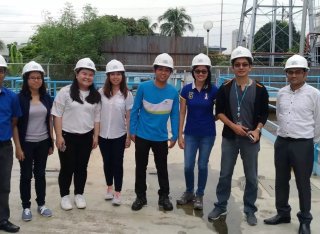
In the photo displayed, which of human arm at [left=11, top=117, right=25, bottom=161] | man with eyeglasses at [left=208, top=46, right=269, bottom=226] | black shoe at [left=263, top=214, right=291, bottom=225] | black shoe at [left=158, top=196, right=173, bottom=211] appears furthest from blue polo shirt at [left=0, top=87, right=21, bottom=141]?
black shoe at [left=263, top=214, right=291, bottom=225]

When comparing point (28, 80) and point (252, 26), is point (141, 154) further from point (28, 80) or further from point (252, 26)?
point (252, 26)

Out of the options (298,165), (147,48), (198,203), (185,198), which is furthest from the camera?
(147,48)

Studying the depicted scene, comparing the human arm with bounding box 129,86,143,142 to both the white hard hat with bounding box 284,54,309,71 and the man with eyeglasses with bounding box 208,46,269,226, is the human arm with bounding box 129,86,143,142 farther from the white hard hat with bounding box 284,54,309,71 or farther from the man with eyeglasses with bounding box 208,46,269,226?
the white hard hat with bounding box 284,54,309,71

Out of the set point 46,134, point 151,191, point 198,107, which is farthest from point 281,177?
point 46,134

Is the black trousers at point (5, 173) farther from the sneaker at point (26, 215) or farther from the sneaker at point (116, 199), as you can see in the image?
the sneaker at point (116, 199)

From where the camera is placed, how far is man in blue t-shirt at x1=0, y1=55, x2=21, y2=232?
11.0ft

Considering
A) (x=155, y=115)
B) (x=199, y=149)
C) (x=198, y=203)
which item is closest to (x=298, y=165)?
(x=199, y=149)

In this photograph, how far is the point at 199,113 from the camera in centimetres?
396

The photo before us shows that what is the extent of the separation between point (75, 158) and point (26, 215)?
2.40ft

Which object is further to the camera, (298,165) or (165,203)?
(165,203)

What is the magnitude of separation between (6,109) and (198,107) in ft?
6.06

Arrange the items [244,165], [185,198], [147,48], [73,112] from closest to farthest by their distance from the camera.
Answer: [244,165]
[73,112]
[185,198]
[147,48]

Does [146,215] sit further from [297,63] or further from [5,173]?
[297,63]

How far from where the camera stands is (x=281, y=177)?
12.1 ft
